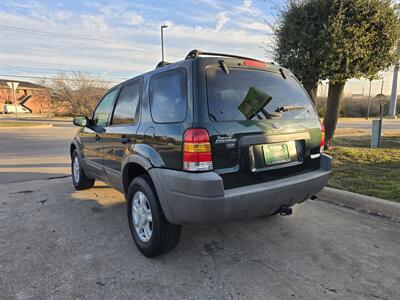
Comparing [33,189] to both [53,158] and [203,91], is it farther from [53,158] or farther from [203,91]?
[203,91]

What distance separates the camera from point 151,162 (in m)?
2.75

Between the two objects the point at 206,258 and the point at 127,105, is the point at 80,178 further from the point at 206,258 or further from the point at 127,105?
the point at 206,258

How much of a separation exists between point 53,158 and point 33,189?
342cm

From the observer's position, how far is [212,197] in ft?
7.58

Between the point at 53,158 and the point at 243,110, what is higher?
the point at 243,110

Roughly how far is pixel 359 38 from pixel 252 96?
5080 millimetres

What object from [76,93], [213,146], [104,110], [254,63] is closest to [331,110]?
[254,63]

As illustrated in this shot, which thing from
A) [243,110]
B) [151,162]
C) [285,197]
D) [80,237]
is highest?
[243,110]

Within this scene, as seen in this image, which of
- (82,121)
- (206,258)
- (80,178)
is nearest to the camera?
(206,258)

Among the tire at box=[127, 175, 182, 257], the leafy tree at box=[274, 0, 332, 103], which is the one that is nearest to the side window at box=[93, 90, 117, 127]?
the tire at box=[127, 175, 182, 257]

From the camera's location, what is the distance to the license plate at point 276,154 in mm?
2697

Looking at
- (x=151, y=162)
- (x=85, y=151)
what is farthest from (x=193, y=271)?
(x=85, y=151)

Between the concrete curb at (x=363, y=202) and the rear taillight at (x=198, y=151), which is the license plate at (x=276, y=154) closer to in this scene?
the rear taillight at (x=198, y=151)

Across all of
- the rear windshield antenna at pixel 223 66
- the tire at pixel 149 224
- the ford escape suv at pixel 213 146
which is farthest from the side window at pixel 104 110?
the rear windshield antenna at pixel 223 66
